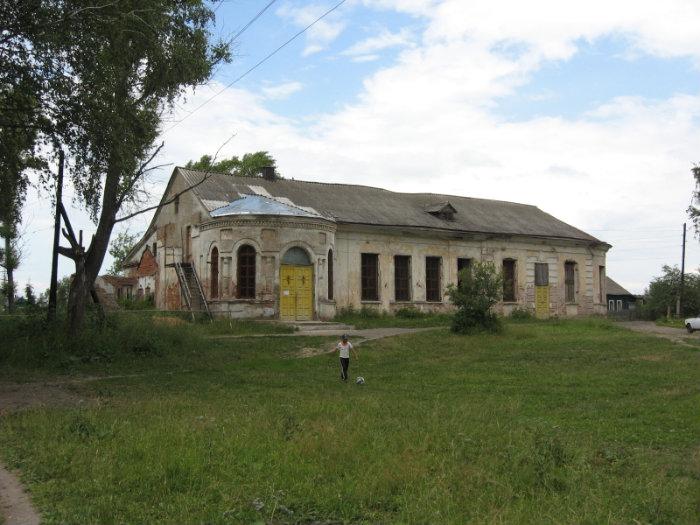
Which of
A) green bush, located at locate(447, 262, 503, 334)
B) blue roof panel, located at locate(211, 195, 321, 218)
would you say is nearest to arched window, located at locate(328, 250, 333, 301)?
blue roof panel, located at locate(211, 195, 321, 218)

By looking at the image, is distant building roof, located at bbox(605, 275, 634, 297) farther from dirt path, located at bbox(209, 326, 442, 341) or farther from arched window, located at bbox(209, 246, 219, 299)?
arched window, located at bbox(209, 246, 219, 299)

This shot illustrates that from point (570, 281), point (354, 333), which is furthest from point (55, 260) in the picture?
point (570, 281)

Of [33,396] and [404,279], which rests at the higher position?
[404,279]

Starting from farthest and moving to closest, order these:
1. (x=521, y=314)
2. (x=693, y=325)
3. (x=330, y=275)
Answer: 1. (x=521, y=314)
2. (x=330, y=275)
3. (x=693, y=325)

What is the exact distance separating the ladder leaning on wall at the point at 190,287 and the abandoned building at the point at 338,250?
→ 0.20 feet

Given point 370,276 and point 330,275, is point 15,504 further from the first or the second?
point 370,276

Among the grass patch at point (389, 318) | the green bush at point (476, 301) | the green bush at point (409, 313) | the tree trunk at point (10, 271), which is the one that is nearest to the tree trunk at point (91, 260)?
the grass patch at point (389, 318)

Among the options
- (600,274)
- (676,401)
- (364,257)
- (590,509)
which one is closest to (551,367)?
(676,401)

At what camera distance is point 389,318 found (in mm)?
29031

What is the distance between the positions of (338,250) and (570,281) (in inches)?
555

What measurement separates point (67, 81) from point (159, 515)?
10.6m

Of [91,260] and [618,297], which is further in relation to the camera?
[618,297]

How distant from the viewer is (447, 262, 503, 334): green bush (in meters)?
A: 23.1

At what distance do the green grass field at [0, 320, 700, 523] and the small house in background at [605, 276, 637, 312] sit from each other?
4834cm
